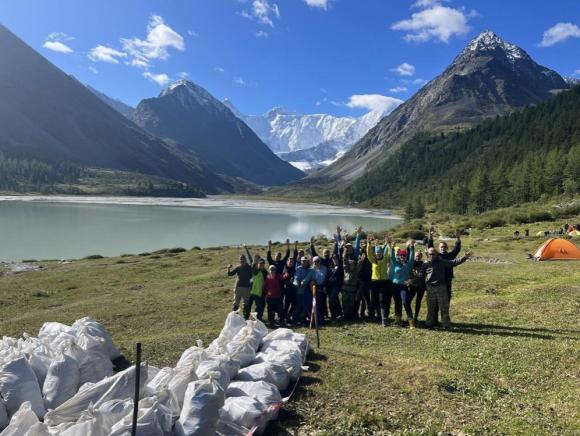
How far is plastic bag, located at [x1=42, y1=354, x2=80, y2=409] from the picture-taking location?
352 inches

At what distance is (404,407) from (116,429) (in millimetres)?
5583

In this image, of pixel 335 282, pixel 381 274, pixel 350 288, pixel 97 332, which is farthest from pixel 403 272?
pixel 97 332

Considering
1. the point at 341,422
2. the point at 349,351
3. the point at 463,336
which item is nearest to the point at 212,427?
the point at 341,422

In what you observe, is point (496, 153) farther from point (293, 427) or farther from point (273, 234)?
point (293, 427)

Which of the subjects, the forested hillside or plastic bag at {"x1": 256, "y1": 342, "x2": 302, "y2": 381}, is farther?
the forested hillside

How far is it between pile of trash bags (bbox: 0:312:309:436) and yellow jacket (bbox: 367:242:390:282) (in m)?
5.25

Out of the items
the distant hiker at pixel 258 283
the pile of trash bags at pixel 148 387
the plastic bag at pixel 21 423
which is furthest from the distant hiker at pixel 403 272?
the plastic bag at pixel 21 423

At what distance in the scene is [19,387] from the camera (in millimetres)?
8609

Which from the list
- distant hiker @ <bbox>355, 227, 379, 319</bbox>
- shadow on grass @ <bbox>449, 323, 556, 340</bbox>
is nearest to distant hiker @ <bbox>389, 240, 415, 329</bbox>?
distant hiker @ <bbox>355, 227, 379, 319</bbox>

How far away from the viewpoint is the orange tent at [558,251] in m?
33.0

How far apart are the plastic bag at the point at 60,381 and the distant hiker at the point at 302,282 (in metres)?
9.18

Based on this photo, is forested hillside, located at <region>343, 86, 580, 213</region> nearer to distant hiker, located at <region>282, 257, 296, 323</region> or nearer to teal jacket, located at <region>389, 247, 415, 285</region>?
teal jacket, located at <region>389, 247, 415, 285</region>

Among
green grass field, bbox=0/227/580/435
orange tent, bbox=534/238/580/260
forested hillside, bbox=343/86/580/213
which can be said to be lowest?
green grass field, bbox=0/227/580/435

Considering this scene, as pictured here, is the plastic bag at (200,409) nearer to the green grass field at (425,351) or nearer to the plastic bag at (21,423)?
the green grass field at (425,351)
